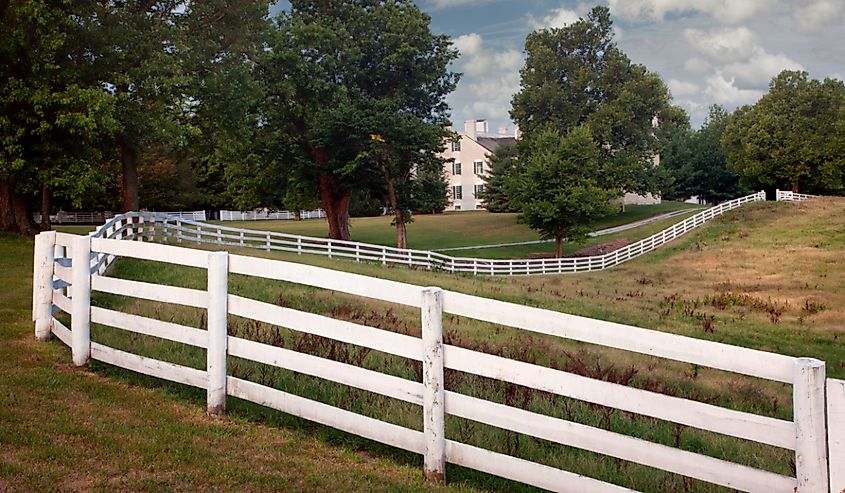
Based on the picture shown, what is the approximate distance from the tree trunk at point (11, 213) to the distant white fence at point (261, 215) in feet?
189

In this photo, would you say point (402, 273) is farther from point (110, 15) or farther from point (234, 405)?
point (234, 405)

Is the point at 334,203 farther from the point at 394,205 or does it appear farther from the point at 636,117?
the point at 636,117

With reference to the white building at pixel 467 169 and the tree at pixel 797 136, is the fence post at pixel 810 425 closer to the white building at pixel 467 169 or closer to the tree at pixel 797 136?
the tree at pixel 797 136

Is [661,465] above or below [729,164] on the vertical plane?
below

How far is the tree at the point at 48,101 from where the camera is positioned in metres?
24.7

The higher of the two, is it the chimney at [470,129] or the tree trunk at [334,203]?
the chimney at [470,129]

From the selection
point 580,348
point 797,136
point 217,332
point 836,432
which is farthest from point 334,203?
point 797,136

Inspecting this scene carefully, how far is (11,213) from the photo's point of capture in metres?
29.4

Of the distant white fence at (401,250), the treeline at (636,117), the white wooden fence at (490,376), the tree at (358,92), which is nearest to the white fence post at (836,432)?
the white wooden fence at (490,376)

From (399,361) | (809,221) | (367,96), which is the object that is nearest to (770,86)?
(809,221)

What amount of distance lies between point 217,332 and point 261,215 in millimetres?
90049

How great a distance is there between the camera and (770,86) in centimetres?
7300

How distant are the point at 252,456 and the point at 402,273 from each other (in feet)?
68.7

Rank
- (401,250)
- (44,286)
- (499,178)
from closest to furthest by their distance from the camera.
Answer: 1. (44,286)
2. (401,250)
3. (499,178)
